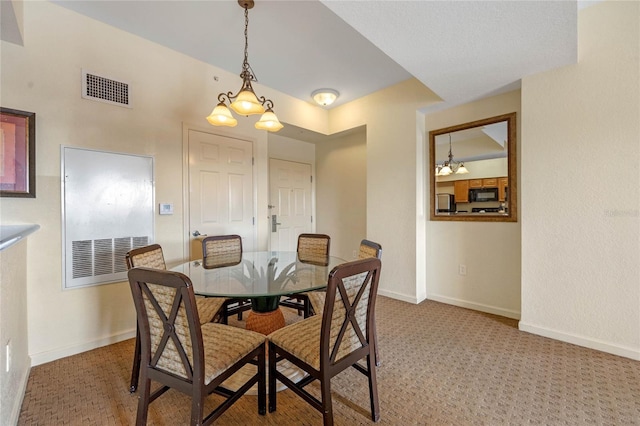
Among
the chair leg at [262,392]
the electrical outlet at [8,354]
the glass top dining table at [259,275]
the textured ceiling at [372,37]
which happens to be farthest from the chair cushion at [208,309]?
the textured ceiling at [372,37]

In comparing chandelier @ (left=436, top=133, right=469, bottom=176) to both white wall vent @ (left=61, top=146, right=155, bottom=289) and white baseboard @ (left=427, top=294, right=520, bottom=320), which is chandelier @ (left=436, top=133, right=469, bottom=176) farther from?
white wall vent @ (left=61, top=146, right=155, bottom=289)

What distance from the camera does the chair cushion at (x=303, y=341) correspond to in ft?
4.48

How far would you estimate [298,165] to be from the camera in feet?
15.6

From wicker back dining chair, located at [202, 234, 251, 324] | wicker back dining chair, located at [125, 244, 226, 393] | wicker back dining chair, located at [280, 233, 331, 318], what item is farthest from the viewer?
wicker back dining chair, located at [280, 233, 331, 318]

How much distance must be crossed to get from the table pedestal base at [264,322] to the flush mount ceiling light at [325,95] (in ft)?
9.21

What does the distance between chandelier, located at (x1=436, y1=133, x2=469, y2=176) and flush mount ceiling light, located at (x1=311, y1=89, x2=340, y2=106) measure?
5.39ft

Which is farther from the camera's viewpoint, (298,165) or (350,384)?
(298,165)

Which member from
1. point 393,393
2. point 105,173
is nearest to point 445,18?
point 393,393

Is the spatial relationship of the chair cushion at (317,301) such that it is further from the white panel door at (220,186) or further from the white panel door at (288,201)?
the white panel door at (288,201)

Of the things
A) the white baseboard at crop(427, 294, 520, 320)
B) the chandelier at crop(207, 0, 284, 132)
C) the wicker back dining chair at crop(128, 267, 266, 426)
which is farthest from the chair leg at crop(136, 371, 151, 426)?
the white baseboard at crop(427, 294, 520, 320)

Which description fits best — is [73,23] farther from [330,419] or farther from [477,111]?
[477,111]

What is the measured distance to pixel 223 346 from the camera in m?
1.41

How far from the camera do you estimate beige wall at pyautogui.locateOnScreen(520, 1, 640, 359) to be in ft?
6.78

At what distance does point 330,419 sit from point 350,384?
0.56 m
